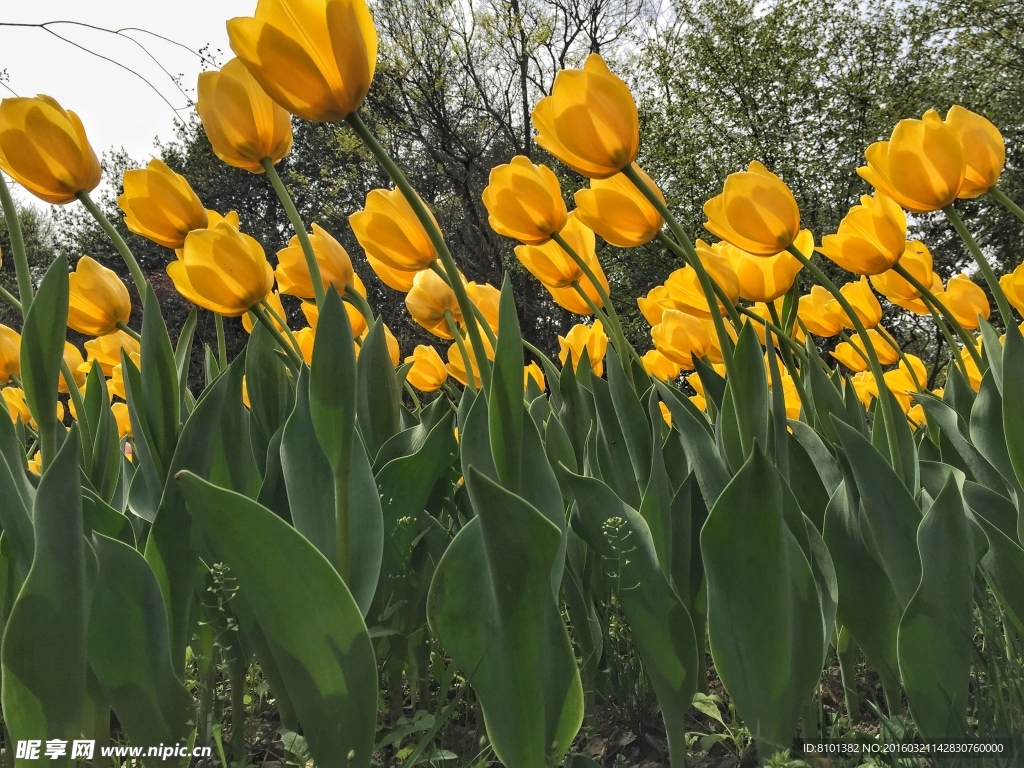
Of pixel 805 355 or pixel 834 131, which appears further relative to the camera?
pixel 834 131

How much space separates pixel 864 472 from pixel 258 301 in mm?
688

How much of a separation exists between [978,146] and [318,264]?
34.5 inches

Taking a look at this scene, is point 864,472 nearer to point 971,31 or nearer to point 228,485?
point 228,485

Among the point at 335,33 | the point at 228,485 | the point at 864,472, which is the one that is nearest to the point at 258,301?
the point at 228,485

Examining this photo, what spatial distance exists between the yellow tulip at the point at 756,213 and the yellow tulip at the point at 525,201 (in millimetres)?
201

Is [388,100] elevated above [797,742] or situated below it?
above

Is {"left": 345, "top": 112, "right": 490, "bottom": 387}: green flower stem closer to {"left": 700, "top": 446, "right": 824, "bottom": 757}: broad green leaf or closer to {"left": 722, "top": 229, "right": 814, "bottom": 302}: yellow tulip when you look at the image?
{"left": 700, "top": 446, "right": 824, "bottom": 757}: broad green leaf

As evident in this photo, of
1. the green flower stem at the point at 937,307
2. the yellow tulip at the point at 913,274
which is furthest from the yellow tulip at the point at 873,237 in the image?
the yellow tulip at the point at 913,274

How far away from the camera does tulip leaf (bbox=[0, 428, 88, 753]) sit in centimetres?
56

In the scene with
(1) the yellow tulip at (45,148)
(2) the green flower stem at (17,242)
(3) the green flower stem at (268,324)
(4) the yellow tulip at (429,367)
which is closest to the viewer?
(2) the green flower stem at (17,242)

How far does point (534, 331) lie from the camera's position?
11836mm

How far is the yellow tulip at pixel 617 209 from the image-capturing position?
3.13 ft

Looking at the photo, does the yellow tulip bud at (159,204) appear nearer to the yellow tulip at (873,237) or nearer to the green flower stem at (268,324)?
the green flower stem at (268,324)

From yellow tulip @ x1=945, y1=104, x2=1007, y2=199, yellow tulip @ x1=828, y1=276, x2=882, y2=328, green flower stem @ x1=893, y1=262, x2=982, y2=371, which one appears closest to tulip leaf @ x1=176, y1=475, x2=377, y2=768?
green flower stem @ x1=893, y1=262, x2=982, y2=371
